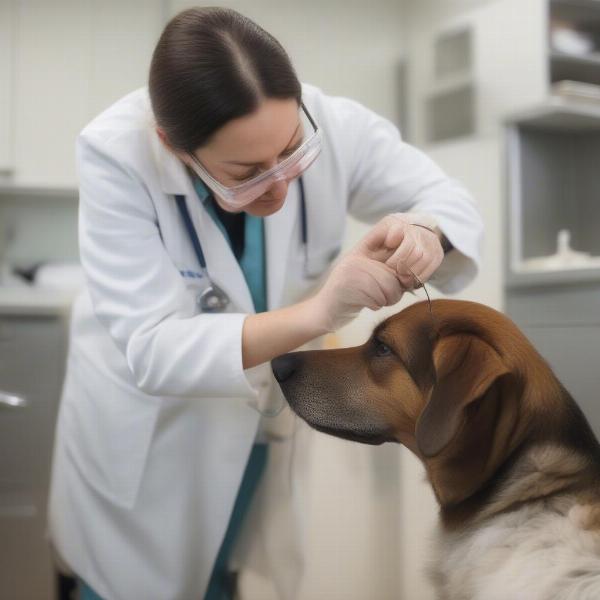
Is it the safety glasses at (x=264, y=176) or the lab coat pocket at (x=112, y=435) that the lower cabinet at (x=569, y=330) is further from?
the lab coat pocket at (x=112, y=435)

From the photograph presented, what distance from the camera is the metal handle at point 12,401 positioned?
2287 millimetres

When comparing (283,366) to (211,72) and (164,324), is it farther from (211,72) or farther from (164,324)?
(211,72)

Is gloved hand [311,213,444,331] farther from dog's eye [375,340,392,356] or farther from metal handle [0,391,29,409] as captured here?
metal handle [0,391,29,409]

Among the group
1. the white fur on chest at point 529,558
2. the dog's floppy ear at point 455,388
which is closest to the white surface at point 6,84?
the dog's floppy ear at point 455,388

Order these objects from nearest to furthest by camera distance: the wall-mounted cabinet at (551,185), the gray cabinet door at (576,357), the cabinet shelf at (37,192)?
the gray cabinet door at (576,357), the wall-mounted cabinet at (551,185), the cabinet shelf at (37,192)

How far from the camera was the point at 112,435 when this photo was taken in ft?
3.80

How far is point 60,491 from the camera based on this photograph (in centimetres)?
128

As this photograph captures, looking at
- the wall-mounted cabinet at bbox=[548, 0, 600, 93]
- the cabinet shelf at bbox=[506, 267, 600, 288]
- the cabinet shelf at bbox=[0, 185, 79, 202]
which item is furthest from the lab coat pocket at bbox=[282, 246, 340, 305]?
the wall-mounted cabinet at bbox=[548, 0, 600, 93]

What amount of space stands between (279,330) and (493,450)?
0.28 meters

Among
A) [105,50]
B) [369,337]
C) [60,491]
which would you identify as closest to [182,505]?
[60,491]

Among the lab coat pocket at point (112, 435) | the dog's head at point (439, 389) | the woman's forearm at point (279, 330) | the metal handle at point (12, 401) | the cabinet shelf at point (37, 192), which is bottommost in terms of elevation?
the metal handle at point (12, 401)

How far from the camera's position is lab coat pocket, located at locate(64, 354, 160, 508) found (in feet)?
3.74

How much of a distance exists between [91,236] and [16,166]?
1883 mm

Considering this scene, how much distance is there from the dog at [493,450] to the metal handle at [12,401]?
153 cm
